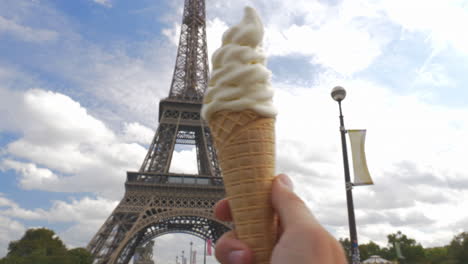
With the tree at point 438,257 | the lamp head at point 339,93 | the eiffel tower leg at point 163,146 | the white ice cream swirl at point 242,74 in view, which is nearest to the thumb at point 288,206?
the white ice cream swirl at point 242,74

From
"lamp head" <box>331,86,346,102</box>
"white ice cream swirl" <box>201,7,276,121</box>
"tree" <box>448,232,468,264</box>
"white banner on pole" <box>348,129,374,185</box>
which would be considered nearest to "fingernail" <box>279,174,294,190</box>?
"white ice cream swirl" <box>201,7,276,121</box>

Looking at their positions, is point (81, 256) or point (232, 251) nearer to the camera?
point (232, 251)

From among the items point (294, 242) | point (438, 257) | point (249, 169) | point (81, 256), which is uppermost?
point (249, 169)

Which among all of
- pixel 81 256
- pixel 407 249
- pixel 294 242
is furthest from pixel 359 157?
pixel 407 249

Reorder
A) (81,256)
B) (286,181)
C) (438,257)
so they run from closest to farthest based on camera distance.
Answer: (286,181)
(81,256)
(438,257)

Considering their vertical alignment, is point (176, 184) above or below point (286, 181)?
above

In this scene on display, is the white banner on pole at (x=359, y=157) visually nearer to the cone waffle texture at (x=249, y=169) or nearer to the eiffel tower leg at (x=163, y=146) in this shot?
the cone waffle texture at (x=249, y=169)

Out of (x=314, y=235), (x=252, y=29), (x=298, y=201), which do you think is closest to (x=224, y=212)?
(x=298, y=201)

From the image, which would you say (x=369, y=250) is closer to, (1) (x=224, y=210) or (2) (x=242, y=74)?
(1) (x=224, y=210)
